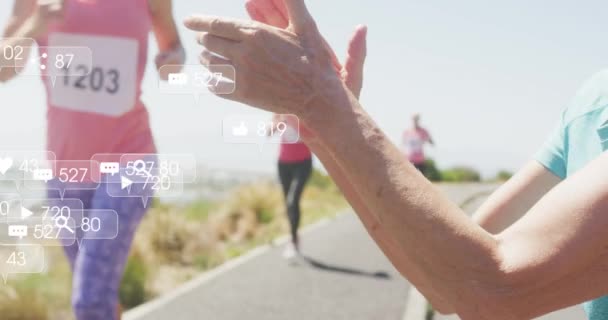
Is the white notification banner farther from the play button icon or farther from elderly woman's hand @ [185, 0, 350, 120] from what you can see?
elderly woman's hand @ [185, 0, 350, 120]

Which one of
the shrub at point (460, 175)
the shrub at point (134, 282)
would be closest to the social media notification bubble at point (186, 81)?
the shrub at point (134, 282)

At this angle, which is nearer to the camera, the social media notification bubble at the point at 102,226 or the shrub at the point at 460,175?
the social media notification bubble at the point at 102,226

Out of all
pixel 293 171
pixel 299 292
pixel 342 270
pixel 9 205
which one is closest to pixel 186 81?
pixel 9 205

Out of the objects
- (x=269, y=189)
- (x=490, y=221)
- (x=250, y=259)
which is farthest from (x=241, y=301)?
(x=269, y=189)

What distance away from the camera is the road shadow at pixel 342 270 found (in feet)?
16.8

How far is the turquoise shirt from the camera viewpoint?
1.07 meters

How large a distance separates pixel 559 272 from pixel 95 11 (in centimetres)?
138

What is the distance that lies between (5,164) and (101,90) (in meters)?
0.35

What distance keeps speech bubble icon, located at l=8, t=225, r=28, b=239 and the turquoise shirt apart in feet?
4.45

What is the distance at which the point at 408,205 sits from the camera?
2.78 ft

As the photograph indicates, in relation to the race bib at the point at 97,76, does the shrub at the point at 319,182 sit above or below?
below

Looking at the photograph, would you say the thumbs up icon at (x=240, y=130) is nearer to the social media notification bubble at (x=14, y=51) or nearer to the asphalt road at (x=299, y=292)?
the social media notification bubble at (x=14, y=51)

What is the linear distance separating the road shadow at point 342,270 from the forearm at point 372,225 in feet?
12.8

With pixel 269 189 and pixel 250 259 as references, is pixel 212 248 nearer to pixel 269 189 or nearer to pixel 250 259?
pixel 250 259
